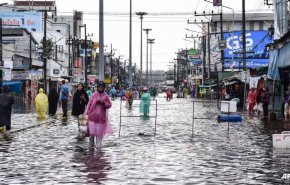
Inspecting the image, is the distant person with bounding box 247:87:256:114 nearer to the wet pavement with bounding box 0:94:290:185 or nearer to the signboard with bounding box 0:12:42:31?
the wet pavement with bounding box 0:94:290:185

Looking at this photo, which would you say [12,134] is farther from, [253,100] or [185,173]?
[253,100]

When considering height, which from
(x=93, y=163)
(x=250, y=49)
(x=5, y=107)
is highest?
(x=250, y=49)

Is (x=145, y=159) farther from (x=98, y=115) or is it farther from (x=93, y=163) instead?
(x=98, y=115)

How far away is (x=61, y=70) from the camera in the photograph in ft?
293

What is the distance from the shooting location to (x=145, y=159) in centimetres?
1327

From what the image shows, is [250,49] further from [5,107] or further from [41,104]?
[5,107]

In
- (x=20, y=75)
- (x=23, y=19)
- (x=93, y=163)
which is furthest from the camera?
(x=23, y=19)

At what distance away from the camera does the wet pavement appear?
34.6 ft

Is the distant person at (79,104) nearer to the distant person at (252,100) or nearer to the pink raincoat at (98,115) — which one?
the pink raincoat at (98,115)

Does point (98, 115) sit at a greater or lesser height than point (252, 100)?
greater

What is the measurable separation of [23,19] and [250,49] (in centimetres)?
3898

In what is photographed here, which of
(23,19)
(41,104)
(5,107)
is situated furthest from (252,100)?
(23,19)

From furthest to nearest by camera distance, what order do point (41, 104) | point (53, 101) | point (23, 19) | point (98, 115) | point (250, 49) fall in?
1. point (23, 19)
2. point (250, 49)
3. point (53, 101)
4. point (41, 104)
5. point (98, 115)

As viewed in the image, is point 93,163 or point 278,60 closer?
point 93,163
